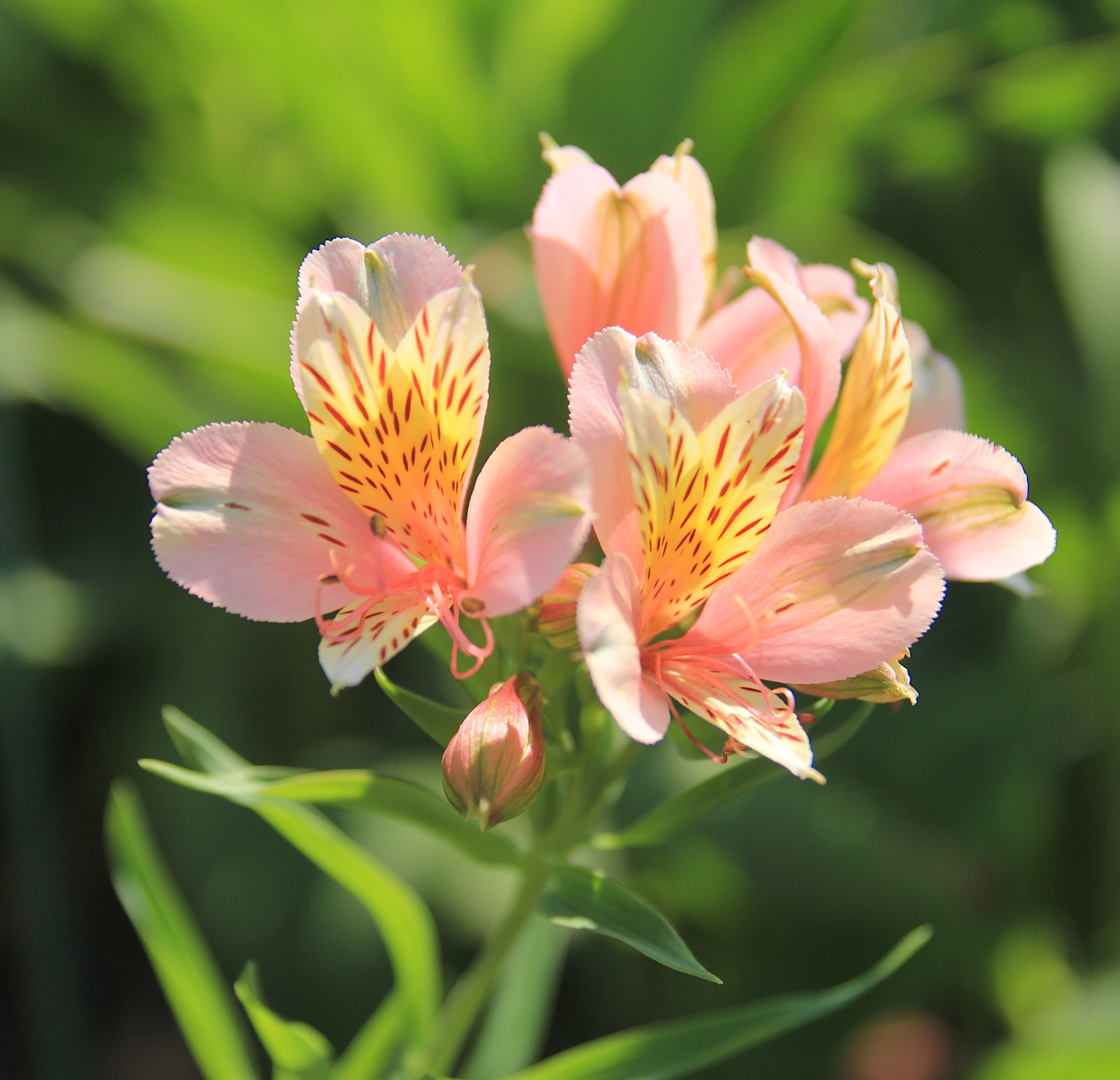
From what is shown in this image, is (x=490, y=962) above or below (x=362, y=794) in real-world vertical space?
below

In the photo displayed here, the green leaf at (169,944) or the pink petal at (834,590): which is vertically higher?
the pink petal at (834,590)

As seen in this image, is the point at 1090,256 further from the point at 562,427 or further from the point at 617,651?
the point at 617,651

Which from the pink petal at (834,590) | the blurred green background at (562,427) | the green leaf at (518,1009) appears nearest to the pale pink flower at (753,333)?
the pink petal at (834,590)

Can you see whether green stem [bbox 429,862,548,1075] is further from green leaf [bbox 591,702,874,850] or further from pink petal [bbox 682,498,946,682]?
pink petal [bbox 682,498,946,682]

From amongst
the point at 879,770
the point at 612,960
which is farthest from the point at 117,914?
the point at 879,770

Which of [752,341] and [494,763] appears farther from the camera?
[752,341]

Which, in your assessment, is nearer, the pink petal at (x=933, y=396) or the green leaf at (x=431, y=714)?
the green leaf at (x=431, y=714)

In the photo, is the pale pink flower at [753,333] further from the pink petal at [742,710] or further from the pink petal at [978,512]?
the pink petal at [742,710]

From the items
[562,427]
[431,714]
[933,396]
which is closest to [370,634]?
[431,714]
